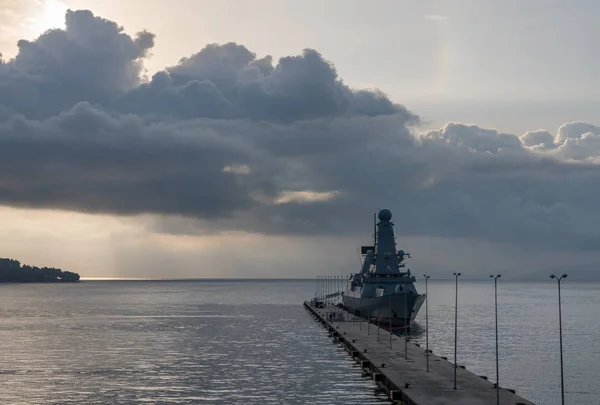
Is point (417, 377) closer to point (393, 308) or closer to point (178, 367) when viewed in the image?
point (178, 367)

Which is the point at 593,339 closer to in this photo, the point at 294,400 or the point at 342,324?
the point at 342,324

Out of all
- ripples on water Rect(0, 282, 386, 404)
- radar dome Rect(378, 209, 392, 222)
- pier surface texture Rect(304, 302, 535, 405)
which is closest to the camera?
pier surface texture Rect(304, 302, 535, 405)

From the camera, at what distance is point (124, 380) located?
75.8m

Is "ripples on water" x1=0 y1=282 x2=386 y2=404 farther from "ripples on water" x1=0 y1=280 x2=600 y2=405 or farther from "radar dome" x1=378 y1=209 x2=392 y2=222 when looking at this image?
"radar dome" x1=378 y1=209 x2=392 y2=222

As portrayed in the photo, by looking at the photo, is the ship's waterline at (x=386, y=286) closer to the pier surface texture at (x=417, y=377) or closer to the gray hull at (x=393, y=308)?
the gray hull at (x=393, y=308)

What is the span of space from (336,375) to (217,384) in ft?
40.3

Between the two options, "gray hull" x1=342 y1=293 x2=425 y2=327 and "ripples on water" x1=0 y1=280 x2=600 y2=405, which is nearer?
"ripples on water" x1=0 y1=280 x2=600 y2=405

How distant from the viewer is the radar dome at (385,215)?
522 feet

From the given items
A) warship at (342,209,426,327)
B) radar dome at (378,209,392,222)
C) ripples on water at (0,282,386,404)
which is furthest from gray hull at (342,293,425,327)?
radar dome at (378,209,392,222)

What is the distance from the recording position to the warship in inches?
5595

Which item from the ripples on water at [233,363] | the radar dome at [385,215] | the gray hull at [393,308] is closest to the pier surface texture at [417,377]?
the ripples on water at [233,363]

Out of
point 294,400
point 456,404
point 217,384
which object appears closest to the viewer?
point 456,404

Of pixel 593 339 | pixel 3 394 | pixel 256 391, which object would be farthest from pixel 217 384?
pixel 593 339

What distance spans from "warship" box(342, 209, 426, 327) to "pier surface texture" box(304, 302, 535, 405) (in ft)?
121
